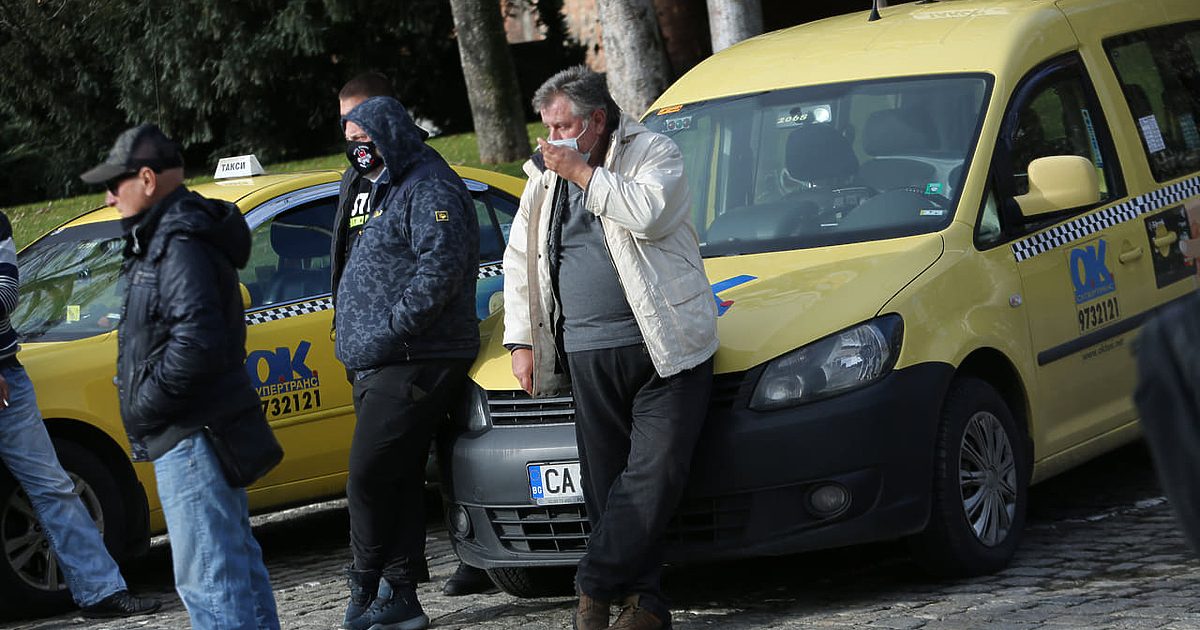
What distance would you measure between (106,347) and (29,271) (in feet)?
3.19

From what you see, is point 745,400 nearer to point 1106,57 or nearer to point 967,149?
point 967,149

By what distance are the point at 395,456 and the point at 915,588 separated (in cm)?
181

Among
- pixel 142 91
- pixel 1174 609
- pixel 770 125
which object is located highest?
pixel 142 91

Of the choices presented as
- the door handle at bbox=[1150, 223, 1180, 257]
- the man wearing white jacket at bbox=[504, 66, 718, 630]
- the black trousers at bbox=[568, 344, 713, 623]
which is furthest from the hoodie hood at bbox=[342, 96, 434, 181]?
the door handle at bbox=[1150, 223, 1180, 257]

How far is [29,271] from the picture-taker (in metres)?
6.88

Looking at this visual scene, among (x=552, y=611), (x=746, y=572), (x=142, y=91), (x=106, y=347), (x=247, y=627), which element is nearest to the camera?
(x=247, y=627)

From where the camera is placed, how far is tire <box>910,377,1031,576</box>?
4973mm

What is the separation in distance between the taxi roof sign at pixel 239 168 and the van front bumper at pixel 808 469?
2.84m

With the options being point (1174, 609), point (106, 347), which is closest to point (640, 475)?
point (1174, 609)

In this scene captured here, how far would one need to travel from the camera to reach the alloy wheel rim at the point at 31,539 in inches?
236

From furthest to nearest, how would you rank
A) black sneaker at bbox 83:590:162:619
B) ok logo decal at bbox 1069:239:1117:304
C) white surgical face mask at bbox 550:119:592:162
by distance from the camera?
black sneaker at bbox 83:590:162:619
ok logo decal at bbox 1069:239:1117:304
white surgical face mask at bbox 550:119:592:162

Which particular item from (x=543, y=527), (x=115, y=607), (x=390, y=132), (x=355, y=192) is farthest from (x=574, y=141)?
(x=115, y=607)

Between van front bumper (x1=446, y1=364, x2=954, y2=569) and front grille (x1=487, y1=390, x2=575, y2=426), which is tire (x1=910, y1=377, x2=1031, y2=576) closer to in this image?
van front bumper (x1=446, y1=364, x2=954, y2=569)

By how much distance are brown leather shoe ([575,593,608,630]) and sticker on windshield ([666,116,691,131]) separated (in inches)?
89.6
